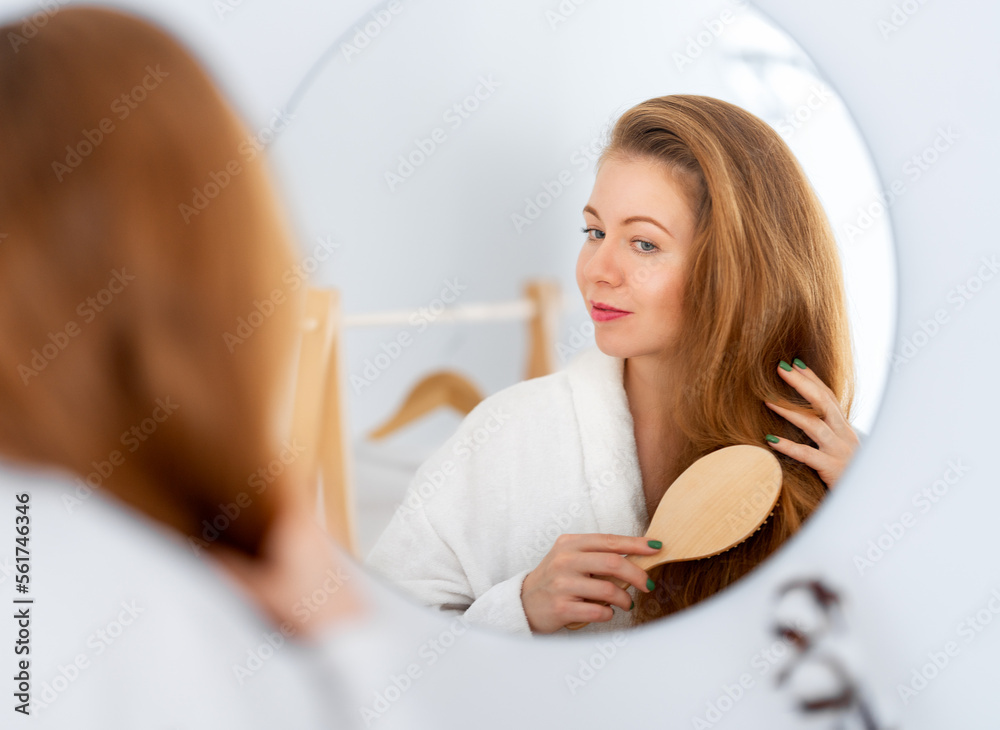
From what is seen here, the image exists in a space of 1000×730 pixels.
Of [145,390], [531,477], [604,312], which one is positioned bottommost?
[145,390]

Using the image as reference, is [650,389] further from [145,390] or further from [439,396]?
[145,390]

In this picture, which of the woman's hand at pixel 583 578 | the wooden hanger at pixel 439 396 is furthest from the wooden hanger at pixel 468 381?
the woman's hand at pixel 583 578

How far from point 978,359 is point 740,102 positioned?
27 cm

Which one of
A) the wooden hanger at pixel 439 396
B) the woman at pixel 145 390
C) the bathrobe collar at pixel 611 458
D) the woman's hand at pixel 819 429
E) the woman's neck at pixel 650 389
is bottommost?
the woman at pixel 145 390

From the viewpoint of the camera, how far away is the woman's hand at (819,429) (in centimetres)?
45

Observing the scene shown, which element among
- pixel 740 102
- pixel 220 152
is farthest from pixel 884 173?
pixel 220 152

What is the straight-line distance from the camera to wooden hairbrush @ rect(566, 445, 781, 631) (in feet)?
1.47

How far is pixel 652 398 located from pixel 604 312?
0.21ft

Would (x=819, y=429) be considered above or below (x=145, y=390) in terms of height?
above

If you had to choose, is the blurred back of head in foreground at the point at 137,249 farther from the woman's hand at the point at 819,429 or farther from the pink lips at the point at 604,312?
the woman's hand at the point at 819,429

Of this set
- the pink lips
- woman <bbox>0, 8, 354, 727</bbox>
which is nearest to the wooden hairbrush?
the pink lips

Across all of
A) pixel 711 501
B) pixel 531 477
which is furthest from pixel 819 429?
pixel 531 477

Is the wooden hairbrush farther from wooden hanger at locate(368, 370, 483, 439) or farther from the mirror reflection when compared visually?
wooden hanger at locate(368, 370, 483, 439)

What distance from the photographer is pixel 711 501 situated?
1.46 ft
